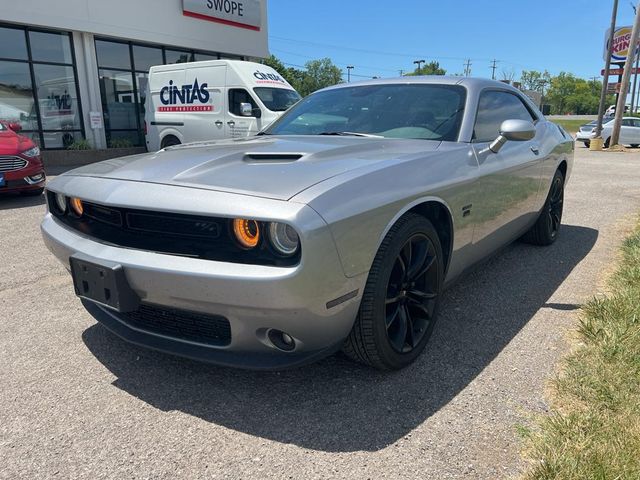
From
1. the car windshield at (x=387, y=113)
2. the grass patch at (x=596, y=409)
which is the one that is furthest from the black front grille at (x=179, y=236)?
the car windshield at (x=387, y=113)

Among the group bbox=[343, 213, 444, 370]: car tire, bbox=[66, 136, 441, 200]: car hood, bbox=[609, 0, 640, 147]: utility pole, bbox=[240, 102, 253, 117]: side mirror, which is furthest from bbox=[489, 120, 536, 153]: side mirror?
bbox=[609, 0, 640, 147]: utility pole

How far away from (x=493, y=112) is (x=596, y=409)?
7.09 ft

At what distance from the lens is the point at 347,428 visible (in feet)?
6.64

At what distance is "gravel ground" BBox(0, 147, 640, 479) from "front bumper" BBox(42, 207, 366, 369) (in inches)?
11.4

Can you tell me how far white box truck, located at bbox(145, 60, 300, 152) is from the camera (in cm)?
1101

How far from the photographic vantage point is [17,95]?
1315 cm

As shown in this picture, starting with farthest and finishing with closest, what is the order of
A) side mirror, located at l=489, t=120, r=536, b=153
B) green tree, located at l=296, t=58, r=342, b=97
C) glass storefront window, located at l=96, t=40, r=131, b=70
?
green tree, located at l=296, t=58, r=342, b=97 → glass storefront window, located at l=96, t=40, r=131, b=70 → side mirror, located at l=489, t=120, r=536, b=153

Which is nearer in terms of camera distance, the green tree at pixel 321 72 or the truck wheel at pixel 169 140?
the truck wheel at pixel 169 140

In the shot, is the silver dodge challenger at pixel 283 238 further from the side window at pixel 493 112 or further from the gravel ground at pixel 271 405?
the gravel ground at pixel 271 405

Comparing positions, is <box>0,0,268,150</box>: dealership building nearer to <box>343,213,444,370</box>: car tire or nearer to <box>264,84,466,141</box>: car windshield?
<box>264,84,466,141</box>: car windshield

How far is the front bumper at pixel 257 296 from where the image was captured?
1.79 m

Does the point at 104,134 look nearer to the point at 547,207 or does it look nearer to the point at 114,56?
the point at 114,56

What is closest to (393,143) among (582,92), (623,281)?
(623,281)

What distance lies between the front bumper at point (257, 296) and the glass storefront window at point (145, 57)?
15023 millimetres
